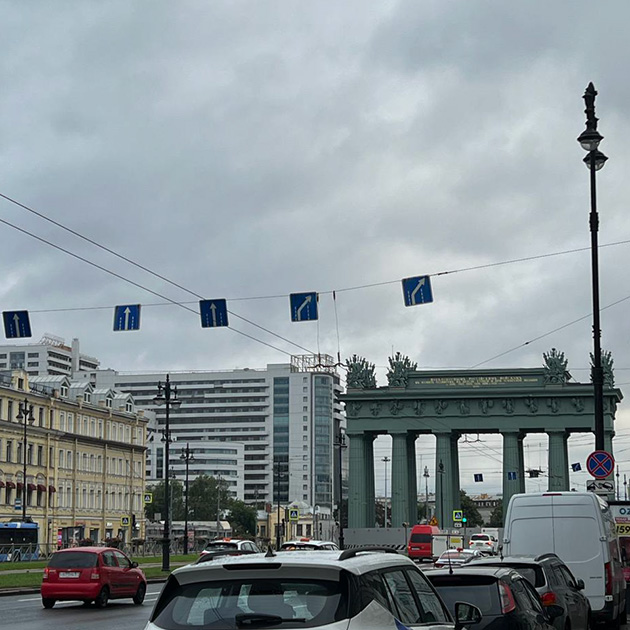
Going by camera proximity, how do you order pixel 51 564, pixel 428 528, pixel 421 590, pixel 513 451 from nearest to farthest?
pixel 421 590 < pixel 51 564 < pixel 428 528 < pixel 513 451

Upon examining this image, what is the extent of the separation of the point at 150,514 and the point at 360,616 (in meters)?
158

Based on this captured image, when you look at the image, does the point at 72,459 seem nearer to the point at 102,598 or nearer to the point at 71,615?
the point at 102,598

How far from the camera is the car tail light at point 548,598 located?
14746mm

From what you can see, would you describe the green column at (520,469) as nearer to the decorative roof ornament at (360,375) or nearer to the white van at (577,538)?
the decorative roof ornament at (360,375)

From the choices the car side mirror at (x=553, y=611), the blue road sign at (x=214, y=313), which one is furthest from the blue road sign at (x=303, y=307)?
the car side mirror at (x=553, y=611)

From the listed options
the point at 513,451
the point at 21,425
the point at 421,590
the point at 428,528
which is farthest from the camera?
the point at 21,425

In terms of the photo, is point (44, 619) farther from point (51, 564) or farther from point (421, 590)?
point (421, 590)

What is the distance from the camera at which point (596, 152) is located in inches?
1028

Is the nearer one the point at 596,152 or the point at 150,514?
the point at 596,152

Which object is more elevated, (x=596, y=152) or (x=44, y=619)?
(x=596, y=152)

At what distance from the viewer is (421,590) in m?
8.69

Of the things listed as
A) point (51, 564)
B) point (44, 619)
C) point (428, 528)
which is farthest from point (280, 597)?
point (428, 528)

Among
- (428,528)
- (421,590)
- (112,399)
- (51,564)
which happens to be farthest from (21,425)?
(421,590)

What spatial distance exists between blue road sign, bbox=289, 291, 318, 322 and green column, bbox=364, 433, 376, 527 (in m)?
49.9
